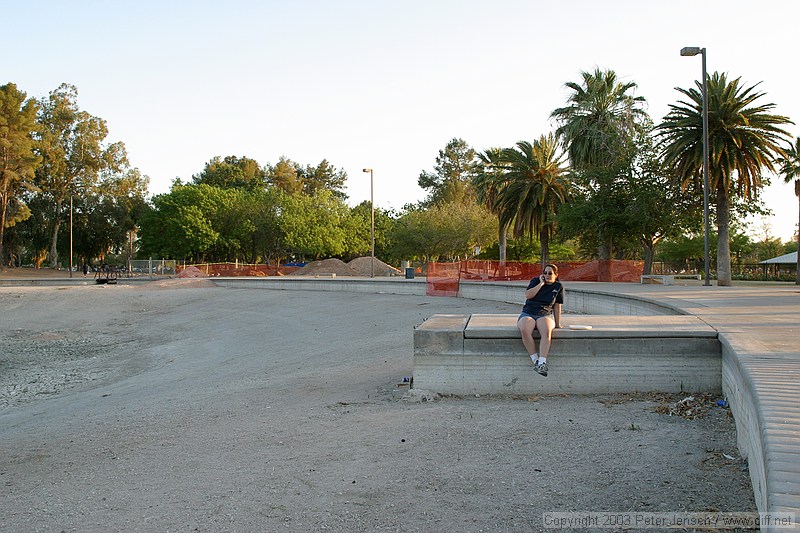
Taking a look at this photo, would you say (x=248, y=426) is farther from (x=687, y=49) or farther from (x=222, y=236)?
(x=222, y=236)

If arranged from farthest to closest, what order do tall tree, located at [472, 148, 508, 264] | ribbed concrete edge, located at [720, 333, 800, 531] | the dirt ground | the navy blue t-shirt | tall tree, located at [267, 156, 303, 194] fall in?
tall tree, located at [267, 156, 303, 194] < tall tree, located at [472, 148, 508, 264] < the navy blue t-shirt < the dirt ground < ribbed concrete edge, located at [720, 333, 800, 531]

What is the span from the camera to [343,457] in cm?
648

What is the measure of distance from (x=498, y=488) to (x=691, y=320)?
6.03 m

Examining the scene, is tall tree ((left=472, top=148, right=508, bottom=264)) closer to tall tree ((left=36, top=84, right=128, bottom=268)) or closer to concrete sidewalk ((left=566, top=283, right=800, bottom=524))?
concrete sidewalk ((left=566, top=283, right=800, bottom=524))

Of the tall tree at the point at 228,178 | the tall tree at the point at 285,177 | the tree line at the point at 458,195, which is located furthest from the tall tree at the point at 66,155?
the tall tree at the point at 285,177

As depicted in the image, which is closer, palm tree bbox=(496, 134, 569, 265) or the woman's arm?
the woman's arm

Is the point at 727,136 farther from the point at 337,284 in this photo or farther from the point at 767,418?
the point at 767,418

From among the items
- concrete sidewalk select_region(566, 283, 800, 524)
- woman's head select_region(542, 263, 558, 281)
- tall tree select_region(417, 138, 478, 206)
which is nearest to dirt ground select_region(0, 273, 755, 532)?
concrete sidewalk select_region(566, 283, 800, 524)

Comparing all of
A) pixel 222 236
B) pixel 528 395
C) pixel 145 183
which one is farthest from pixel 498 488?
pixel 145 183

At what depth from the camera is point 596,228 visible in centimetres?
3631

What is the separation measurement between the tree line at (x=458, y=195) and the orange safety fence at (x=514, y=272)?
276 cm

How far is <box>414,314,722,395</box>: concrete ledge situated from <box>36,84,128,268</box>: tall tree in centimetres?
7374

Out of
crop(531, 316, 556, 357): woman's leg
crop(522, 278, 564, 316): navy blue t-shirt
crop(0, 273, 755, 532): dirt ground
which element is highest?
crop(522, 278, 564, 316): navy blue t-shirt

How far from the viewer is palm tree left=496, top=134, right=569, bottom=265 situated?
43344 mm
